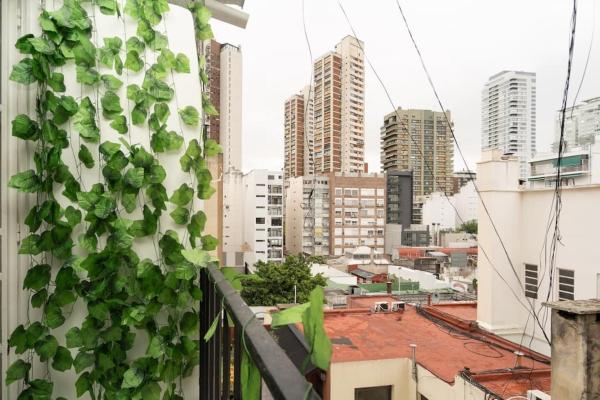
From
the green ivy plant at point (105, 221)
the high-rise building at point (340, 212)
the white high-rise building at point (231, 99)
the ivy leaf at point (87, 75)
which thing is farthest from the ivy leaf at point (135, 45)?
the high-rise building at point (340, 212)

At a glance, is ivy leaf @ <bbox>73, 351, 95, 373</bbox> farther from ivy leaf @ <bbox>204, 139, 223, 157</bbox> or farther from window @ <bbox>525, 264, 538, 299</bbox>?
window @ <bbox>525, 264, 538, 299</bbox>

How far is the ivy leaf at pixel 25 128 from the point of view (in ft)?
3.25

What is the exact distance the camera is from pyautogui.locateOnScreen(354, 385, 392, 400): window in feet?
17.9

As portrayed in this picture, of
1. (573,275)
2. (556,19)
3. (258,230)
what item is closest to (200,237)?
(556,19)

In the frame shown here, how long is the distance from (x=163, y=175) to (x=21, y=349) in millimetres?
583

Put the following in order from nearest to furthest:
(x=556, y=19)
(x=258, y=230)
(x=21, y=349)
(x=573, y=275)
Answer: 1. (x=21, y=349)
2. (x=556, y=19)
3. (x=573, y=275)
4. (x=258, y=230)

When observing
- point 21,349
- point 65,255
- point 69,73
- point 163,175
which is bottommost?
point 21,349

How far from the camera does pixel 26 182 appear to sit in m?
1.00

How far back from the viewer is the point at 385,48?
4754mm

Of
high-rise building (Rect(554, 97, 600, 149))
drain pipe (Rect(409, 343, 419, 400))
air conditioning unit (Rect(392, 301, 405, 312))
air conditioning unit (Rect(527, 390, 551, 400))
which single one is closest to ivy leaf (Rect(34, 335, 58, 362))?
air conditioning unit (Rect(527, 390, 551, 400))

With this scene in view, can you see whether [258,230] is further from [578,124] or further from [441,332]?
[578,124]

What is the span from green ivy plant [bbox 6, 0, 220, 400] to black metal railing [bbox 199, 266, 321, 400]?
65mm

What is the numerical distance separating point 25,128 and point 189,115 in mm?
427

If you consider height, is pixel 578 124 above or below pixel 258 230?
above
